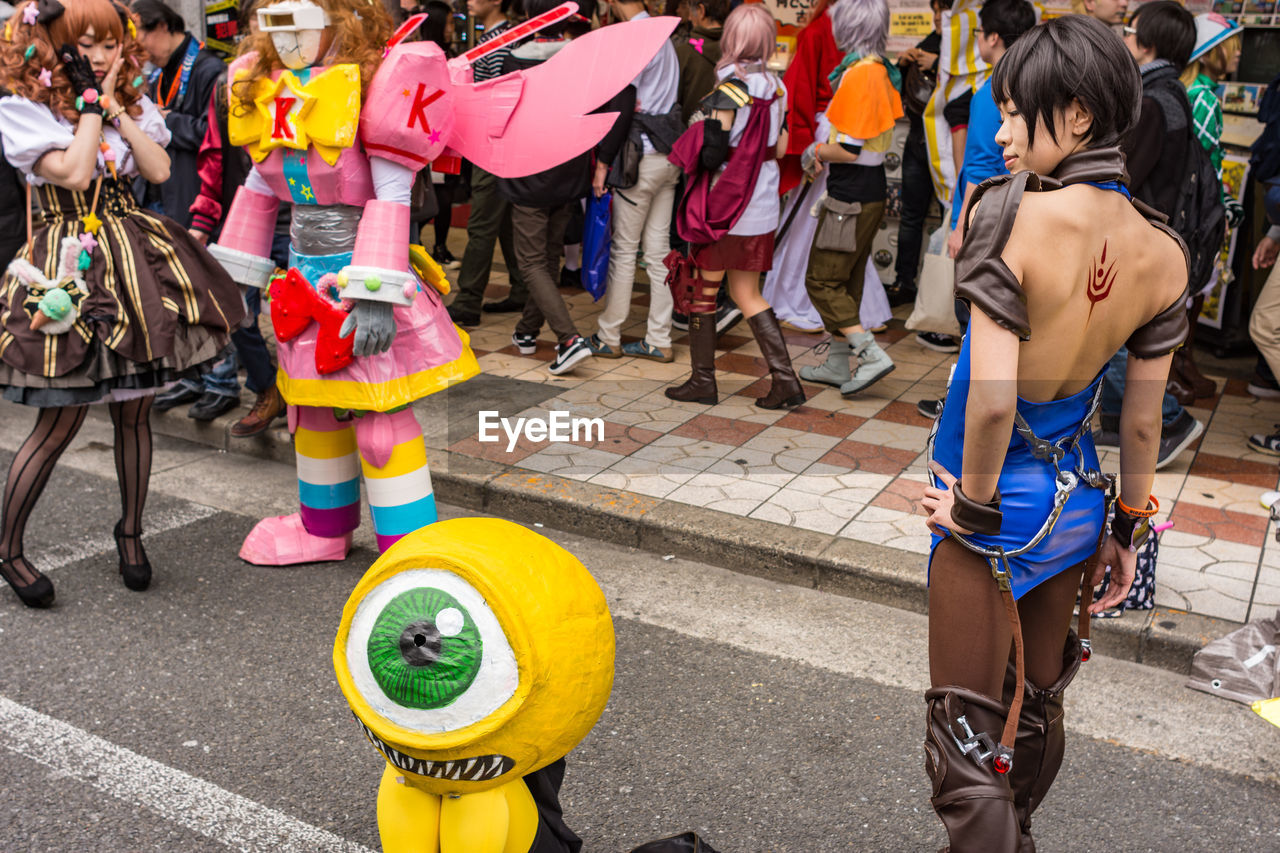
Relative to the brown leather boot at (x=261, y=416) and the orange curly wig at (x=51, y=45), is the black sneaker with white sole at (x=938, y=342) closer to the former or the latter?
the brown leather boot at (x=261, y=416)

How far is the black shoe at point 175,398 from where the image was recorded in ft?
20.0

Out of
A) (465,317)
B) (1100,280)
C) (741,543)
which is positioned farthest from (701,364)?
(1100,280)

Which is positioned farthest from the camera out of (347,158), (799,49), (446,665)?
(799,49)

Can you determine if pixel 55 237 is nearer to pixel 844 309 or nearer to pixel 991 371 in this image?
pixel 991 371

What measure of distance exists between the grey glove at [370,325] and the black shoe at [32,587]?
145cm

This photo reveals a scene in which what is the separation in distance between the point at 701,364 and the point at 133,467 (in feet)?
9.52

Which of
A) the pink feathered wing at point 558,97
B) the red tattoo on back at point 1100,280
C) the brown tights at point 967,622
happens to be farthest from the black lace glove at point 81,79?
Answer: the red tattoo on back at point 1100,280

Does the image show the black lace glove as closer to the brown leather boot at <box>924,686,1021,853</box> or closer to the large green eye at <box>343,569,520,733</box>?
the large green eye at <box>343,569,520,733</box>

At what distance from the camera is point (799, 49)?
6863mm

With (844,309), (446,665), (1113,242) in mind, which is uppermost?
(1113,242)

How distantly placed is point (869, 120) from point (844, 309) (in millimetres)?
943

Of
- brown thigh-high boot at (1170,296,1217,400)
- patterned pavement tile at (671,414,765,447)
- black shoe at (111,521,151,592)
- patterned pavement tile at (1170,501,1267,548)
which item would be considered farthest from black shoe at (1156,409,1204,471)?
black shoe at (111,521,151,592)

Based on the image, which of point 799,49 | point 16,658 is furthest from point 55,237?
point 799,49

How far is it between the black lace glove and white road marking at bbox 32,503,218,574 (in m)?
1.73
